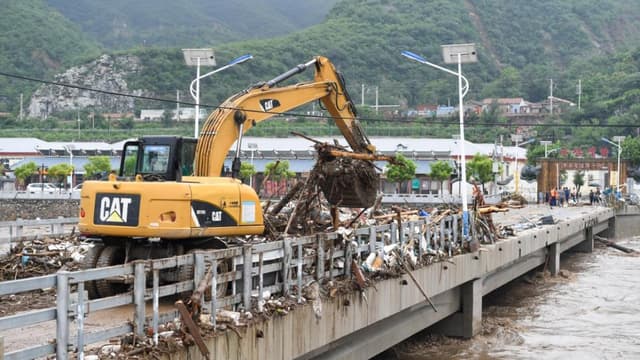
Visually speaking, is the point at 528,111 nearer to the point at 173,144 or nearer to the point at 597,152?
the point at 597,152

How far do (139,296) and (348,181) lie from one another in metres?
9.13

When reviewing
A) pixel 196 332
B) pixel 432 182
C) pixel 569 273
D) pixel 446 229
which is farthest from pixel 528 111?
pixel 196 332

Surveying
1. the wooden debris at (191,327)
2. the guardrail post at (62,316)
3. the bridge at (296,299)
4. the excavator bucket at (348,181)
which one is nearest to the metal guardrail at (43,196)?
the bridge at (296,299)

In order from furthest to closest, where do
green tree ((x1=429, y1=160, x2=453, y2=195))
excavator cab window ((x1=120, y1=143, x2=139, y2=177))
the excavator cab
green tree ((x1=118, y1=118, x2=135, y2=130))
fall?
green tree ((x1=118, y1=118, x2=135, y2=130)) < green tree ((x1=429, y1=160, x2=453, y2=195)) < excavator cab window ((x1=120, y1=143, x2=139, y2=177)) < the excavator cab

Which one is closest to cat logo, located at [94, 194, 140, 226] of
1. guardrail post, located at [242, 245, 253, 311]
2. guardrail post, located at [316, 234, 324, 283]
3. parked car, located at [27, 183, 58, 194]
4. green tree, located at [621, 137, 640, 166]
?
guardrail post, located at [242, 245, 253, 311]

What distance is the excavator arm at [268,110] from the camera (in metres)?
16.6

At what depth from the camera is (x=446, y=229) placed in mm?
21156

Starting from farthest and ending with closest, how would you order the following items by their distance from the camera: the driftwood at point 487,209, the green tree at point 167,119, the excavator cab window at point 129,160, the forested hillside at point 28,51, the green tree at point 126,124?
1. the forested hillside at point 28,51
2. the green tree at point 126,124
3. the green tree at point 167,119
4. the driftwood at point 487,209
5. the excavator cab window at point 129,160

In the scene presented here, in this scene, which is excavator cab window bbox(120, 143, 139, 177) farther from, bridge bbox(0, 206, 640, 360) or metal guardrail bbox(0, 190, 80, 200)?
metal guardrail bbox(0, 190, 80, 200)

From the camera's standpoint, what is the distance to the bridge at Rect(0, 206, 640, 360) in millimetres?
9125

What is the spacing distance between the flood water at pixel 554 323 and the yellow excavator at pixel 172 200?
235 inches

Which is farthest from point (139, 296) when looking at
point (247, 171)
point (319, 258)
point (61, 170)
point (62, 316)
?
point (61, 170)

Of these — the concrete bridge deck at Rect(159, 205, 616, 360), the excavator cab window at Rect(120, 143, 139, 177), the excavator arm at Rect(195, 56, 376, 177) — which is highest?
the excavator arm at Rect(195, 56, 376, 177)

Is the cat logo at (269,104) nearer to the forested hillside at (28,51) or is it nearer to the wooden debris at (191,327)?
the wooden debris at (191,327)
